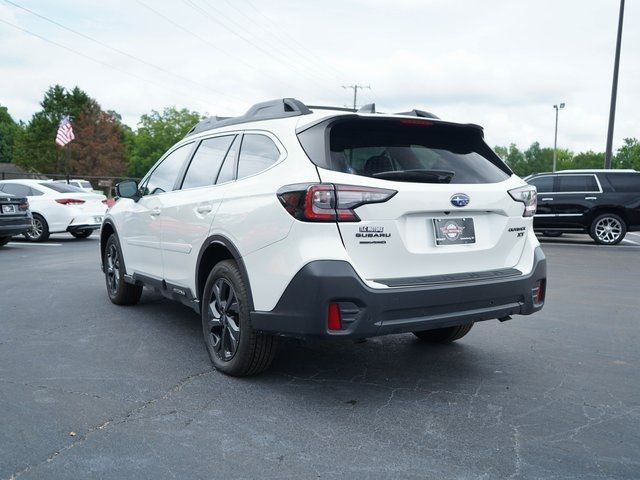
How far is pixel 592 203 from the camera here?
1552 cm

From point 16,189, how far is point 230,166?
41.5 ft

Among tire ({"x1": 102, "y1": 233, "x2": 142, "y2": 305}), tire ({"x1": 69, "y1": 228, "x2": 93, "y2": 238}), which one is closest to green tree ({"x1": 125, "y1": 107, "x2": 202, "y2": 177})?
tire ({"x1": 69, "y1": 228, "x2": 93, "y2": 238})

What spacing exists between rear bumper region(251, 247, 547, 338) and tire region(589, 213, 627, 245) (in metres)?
13.1

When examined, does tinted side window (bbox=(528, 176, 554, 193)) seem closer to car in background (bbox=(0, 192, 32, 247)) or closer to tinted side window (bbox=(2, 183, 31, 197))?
car in background (bbox=(0, 192, 32, 247))

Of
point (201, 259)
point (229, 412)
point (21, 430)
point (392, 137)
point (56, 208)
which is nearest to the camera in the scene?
point (21, 430)

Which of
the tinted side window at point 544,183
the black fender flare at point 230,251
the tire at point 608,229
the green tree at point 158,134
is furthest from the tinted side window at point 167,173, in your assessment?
the green tree at point 158,134

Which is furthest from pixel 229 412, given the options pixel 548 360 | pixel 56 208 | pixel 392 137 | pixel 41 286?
pixel 56 208

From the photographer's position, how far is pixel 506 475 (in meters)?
2.83

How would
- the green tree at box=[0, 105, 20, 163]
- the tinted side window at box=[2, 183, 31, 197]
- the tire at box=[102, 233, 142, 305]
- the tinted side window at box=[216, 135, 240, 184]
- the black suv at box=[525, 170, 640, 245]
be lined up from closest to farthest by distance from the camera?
the tinted side window at box=[216, 135, 240, 184]
the tire at box=[102, 233, 142, 305]
the tinted side window at box=[2, 183, 31, 197]
the black suv at box=[525, 170, 640, 245]
the green tree at box=[0, 105, 20, 163]

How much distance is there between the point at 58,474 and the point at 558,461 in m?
2.35

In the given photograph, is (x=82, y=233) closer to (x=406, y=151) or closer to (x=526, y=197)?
(x=406, y=151)

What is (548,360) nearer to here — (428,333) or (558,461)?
(428,333)

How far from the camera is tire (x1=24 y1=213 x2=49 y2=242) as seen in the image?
47.4 ft

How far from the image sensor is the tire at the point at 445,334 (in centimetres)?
503
